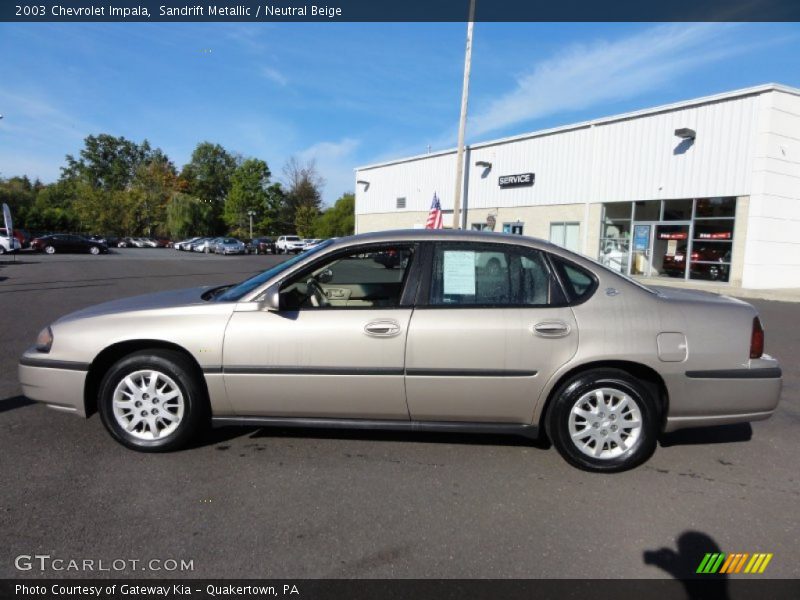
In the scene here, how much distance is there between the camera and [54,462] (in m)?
3.56

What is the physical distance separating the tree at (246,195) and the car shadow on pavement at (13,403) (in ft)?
247

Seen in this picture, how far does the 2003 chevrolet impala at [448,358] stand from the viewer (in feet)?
11.3

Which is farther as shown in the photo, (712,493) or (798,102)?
(798,102)

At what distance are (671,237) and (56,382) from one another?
69.6 ft

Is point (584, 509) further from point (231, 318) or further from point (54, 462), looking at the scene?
point (54, 462)

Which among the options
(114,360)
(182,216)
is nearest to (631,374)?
(114,360)

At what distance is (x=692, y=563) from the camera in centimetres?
263

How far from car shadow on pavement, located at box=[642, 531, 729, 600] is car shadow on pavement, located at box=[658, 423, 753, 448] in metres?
1.33

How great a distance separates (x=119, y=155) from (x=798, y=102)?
343ft

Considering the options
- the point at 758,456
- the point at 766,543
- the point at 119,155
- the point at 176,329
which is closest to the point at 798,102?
the point at 758,456

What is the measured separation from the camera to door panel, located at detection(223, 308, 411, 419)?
11.4ft

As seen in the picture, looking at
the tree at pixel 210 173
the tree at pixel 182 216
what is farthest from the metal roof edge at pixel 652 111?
the tree at pixel 210 173

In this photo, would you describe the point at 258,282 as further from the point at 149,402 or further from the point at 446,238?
the point at 446,238

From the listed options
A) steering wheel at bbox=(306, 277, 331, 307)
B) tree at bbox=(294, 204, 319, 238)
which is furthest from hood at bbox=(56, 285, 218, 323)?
tree at bbox=(294, 204, 319, 238)
